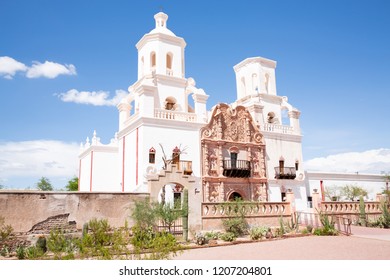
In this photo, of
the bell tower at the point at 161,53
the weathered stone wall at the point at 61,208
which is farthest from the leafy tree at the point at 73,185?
the weathered stone wall at the point at 61,208

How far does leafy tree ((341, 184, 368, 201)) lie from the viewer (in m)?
28.2

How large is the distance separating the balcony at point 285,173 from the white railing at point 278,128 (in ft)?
10.0

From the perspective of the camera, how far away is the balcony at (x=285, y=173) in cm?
2477

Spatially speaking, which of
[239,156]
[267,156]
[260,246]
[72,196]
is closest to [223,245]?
[260,246]

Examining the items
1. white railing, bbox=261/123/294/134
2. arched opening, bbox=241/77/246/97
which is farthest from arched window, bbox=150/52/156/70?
white railing, bbox=261/123/294/134

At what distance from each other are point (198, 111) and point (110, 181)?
836 cm

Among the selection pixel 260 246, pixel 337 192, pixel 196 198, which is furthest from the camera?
pixel 337 192

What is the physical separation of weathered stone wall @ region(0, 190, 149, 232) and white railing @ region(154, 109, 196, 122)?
26.0 ft

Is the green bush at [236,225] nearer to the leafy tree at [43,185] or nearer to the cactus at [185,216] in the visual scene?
the cactus at [185,216]

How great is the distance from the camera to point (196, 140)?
2230 cm

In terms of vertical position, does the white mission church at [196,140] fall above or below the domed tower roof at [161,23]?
below

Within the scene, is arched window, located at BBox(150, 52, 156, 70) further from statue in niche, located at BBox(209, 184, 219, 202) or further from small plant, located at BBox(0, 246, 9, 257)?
small plant, located at BBox(0, 246, 9, 257)

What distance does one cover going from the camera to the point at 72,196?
13805 millimetres
